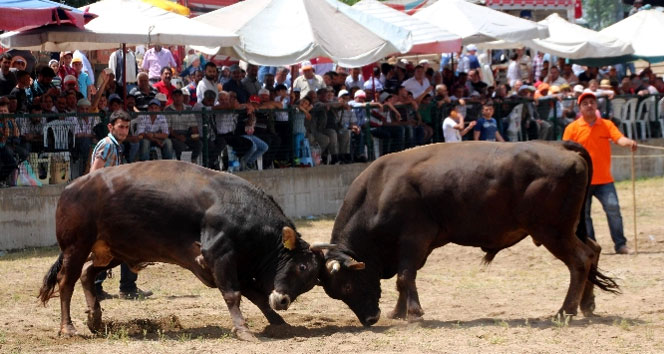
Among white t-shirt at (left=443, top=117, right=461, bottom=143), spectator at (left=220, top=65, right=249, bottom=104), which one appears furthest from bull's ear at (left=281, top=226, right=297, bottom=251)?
white t-shirt at (left=443, top=117, right=461, bottom=143)

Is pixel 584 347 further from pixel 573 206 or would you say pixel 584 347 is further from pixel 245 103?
pixel 245 103

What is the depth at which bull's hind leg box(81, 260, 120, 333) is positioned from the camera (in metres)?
9.21

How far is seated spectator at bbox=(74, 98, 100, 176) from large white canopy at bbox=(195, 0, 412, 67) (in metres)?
2.60

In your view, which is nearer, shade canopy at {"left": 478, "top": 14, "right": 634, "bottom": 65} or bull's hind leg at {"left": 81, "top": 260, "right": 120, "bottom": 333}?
bull's hind leg at {"left": 81, "top": 260, "right": 120, "bottom": 333}

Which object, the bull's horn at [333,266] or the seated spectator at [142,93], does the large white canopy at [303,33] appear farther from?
the bull's horn at [333,266]

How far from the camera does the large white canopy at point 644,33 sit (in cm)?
2469

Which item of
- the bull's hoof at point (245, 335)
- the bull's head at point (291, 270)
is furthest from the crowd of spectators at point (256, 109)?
the bull's hoof at point (245, 335)

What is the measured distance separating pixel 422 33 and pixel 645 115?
6.38 meters

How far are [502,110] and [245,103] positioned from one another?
205 inches

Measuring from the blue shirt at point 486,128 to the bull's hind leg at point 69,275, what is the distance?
10.7 m

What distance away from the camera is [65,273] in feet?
30.1

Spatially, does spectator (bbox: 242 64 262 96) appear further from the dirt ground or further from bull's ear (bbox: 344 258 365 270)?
bull's ear (bbox: 344 258 365 270)

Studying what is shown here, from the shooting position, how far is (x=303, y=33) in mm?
16594

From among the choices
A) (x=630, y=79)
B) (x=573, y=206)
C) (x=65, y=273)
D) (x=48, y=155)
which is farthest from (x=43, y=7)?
(x=630, y=79)
